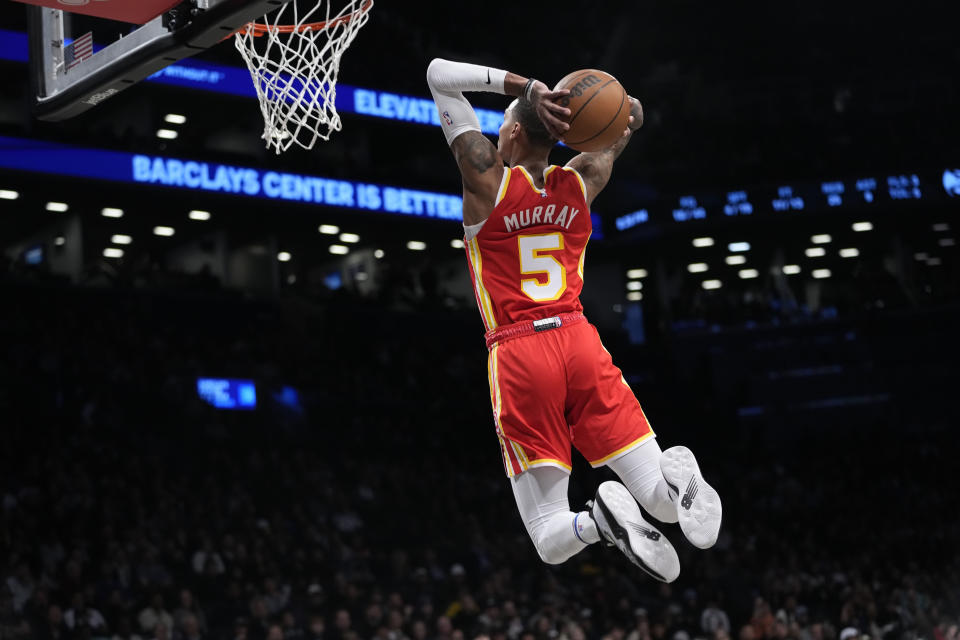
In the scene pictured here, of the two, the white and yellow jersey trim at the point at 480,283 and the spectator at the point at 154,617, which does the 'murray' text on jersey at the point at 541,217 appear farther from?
the spectator at the point at 154,617

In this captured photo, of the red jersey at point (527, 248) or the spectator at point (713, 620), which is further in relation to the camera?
the spectator at point (713, 620)

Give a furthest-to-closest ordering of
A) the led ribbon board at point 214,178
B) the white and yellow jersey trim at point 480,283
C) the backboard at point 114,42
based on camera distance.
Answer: the led ribbon board at point 214,178 < the backboard at point 114,42 < the white and yellow jersey trim at point 480,283

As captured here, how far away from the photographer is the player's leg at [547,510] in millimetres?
5246

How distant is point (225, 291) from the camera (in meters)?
25.7

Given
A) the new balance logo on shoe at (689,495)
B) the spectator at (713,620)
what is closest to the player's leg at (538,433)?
the new balance logo on shoe at (689,495)

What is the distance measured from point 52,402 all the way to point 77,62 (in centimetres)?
1276

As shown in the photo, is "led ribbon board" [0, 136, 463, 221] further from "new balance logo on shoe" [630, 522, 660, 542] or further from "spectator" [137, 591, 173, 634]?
"new balance logo on shoe" [630, 522, 660, 542]

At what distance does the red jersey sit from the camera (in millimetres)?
5355

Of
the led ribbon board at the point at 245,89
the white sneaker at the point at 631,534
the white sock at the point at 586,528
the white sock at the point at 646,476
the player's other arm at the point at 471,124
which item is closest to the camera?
the white sneaker at the point at 631,534

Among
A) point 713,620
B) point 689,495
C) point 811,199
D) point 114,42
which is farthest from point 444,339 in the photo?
point 689,495

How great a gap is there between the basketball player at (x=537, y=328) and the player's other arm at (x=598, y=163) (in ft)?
0.40

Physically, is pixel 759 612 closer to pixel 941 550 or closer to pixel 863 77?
pixel 941 550

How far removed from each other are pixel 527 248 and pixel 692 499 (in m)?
1.32

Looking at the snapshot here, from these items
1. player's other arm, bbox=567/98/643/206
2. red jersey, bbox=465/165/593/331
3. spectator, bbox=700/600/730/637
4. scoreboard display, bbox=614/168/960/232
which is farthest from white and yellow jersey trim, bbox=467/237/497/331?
scoreboard display, bbox=614/168/960/232
